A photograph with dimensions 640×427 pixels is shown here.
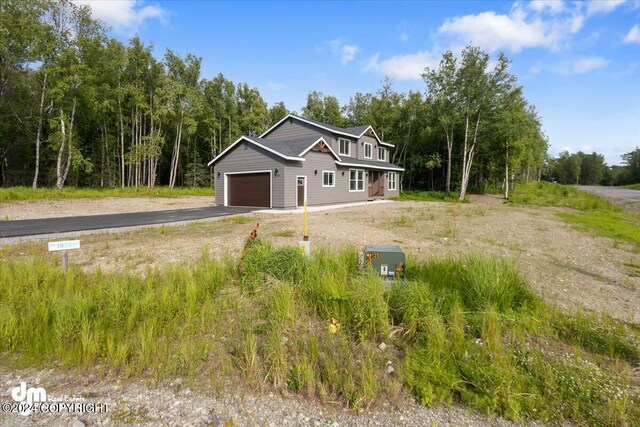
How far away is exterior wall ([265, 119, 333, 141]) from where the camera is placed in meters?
23.2

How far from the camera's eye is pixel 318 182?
64.0 feet

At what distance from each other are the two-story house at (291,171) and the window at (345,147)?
0.08 meters

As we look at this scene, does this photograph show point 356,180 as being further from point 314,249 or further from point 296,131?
point 314,249

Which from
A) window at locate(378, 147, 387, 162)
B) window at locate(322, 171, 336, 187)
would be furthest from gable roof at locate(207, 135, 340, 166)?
window at locate(378, 147, 387, 162)

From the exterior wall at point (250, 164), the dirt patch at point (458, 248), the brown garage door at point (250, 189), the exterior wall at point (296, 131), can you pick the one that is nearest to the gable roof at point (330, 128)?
the exterior wall at point (296, 131)

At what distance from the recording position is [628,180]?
73.4 m

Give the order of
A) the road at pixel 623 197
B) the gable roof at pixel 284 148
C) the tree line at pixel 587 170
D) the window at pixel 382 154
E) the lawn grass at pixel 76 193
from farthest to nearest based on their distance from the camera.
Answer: the tree line at pixel 587 170 < the window at pixel 382 154 < the road at pixel 623 197 < the lawn grass at pixel 76 193 < the gable roof at pixel 284 148

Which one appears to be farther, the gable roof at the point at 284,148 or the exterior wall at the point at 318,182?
the exterior wall at the point at 318,182

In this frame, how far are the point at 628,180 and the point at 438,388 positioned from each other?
105 metres

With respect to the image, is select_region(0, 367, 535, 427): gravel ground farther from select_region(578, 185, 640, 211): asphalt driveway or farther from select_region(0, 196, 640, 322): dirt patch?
select_region(578, 185, 640, 211): asphalt driveway

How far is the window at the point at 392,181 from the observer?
2870cm

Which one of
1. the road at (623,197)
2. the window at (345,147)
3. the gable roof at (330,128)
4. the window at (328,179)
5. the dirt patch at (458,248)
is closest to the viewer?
the dirt patch at (458,248)

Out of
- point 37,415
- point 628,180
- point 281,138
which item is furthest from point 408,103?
point 628,180

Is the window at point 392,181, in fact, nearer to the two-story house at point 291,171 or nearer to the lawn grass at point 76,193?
the two-story house at point 291,171
